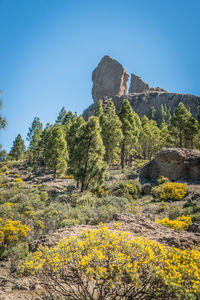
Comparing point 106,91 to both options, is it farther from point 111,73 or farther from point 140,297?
point 140,297

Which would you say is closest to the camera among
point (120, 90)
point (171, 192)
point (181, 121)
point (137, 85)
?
point (171, 192)

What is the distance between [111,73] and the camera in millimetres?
107438

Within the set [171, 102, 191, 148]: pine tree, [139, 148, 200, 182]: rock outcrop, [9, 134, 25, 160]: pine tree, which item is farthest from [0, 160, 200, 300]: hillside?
[9, 134, 25, 160]: pine tree

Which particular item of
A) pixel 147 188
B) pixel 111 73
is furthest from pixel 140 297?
pixel 111 73

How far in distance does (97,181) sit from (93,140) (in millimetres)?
3979

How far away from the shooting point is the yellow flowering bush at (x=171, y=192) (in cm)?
1297

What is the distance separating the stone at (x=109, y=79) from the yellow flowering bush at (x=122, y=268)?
348 feet

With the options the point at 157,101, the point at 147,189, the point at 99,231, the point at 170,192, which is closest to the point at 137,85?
the point at 157,101

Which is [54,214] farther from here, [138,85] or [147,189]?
[138,85]

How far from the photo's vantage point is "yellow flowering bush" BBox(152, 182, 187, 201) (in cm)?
1297

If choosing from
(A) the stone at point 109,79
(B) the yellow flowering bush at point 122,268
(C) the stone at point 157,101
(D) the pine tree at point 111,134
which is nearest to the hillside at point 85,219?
(B) the yellow flowering bush at point 122,268

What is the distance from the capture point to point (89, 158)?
1638cm

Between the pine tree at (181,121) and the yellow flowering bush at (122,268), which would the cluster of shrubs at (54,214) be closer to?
the yellow flowering bush at (122,268)

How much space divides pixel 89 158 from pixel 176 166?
8.70 metres
